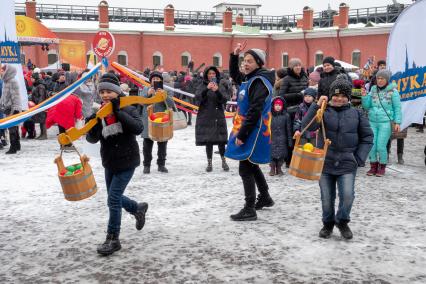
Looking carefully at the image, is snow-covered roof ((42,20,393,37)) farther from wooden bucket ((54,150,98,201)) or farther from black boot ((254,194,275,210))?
wooden bucket ((54,150,98,201))

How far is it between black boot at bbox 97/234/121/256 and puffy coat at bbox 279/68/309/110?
170 inches

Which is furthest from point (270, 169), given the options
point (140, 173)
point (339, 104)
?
point (339, 104)

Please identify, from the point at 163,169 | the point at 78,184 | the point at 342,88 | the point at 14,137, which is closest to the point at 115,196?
the point at 78,184

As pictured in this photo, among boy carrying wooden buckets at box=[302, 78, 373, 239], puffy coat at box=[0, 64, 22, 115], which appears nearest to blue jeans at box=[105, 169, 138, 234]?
boy carrying wooden buckets at box=[302, 78, 373, 239]

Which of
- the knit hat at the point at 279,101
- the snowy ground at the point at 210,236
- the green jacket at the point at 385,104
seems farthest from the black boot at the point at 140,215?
the green jacket at the point at 385,104

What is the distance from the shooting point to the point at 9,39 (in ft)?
31.3

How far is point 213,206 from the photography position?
222 inches

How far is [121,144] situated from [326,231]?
7.32ft

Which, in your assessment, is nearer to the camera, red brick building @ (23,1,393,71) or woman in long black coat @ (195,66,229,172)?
woman in long black coat @ (195,66,229,172)

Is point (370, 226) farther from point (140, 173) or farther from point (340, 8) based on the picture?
point (340, 8)

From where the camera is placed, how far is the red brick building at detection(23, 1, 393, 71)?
3734 centimetres

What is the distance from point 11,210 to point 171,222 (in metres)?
2.05

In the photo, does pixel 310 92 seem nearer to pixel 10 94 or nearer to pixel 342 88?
Answer: pixel 342 88

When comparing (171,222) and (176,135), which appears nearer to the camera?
(171,222)
